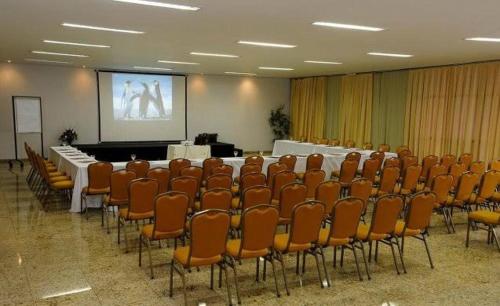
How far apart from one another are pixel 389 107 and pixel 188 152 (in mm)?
7378

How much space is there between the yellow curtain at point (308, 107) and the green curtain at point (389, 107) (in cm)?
289

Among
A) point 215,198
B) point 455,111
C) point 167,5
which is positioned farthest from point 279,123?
point 215,198

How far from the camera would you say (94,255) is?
5.75 metres

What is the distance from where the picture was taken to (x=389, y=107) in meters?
15.4

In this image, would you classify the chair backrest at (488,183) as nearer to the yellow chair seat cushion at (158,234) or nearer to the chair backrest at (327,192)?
the chair backrest at (327,192)

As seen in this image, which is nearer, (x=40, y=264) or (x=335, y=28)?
(x=40, y=264)

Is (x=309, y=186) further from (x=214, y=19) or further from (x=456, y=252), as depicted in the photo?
(x=214, y=19)

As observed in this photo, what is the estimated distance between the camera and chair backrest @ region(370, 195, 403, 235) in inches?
200

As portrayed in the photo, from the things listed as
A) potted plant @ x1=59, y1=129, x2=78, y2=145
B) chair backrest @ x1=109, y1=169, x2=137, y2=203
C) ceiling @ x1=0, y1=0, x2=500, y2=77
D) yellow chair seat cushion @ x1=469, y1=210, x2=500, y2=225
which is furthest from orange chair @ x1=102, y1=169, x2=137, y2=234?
potted plant @ x1=59, y1=129, x2=78, y2=145

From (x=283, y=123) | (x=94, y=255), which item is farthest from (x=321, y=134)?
(x=94, y=255)

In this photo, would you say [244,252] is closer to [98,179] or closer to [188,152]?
[98,179]

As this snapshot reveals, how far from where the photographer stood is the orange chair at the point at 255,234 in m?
4.36

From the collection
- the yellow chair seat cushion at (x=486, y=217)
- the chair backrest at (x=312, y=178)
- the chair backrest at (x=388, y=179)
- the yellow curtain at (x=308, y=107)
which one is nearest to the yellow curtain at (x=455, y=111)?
the yellow curtain at (x=308, y=107)

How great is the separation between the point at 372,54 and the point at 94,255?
7911 millimetres
